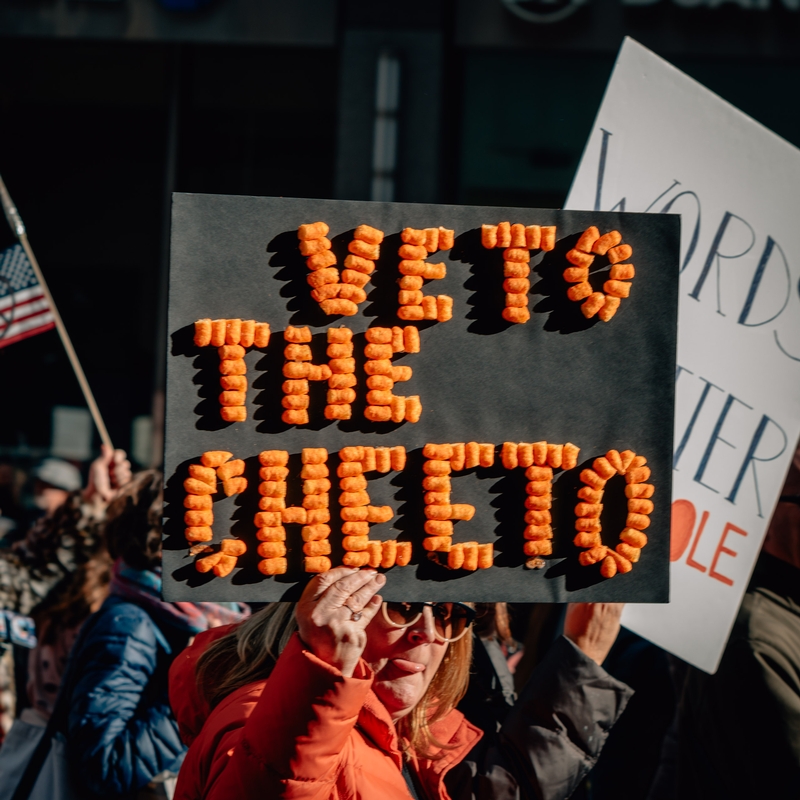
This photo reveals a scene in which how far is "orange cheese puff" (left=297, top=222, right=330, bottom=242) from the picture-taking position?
5.06 ft

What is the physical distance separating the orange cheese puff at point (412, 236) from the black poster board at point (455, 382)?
22 mm

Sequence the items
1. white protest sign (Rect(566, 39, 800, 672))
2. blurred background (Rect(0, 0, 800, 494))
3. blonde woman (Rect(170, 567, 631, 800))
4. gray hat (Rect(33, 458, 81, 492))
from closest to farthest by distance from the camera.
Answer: blonde woman (Rect(170, 567, 631, 800))
white protest sign (Rect(566, 39, 800, 672))
gray hat (Rect(33, 458, 81, 492))
blurred background (Rect(0, 0, 800, 494))

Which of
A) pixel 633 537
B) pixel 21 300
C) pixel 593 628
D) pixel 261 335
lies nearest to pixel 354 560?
pixel 261 335

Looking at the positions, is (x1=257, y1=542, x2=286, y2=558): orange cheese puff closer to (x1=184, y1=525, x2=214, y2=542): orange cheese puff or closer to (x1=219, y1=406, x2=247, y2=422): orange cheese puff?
(x1=184, y1=525, x2=214, y2=542): orange cheese puff

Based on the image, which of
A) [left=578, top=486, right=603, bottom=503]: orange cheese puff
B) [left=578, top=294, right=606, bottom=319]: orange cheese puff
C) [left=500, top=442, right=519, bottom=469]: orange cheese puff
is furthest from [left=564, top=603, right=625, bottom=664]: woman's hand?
[left=578, top=294, right=606, bottom=319]: orange cheese puff

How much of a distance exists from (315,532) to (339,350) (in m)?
0.37

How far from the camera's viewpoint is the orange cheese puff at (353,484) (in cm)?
154

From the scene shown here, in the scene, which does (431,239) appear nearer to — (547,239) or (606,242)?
(547,239)

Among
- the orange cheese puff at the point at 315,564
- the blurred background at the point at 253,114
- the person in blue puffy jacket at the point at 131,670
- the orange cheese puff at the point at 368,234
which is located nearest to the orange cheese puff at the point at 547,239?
the orange cheese puff at the point at 368,234

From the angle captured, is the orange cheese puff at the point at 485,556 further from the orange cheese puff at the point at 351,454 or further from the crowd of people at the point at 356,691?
the orange cheese puff at the point at 351,454

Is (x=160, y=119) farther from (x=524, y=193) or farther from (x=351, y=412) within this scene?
(x=351, y=412)

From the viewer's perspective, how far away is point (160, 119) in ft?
20.8

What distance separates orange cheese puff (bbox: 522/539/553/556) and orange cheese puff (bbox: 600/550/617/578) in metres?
0.09

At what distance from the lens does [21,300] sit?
10.2 feet
